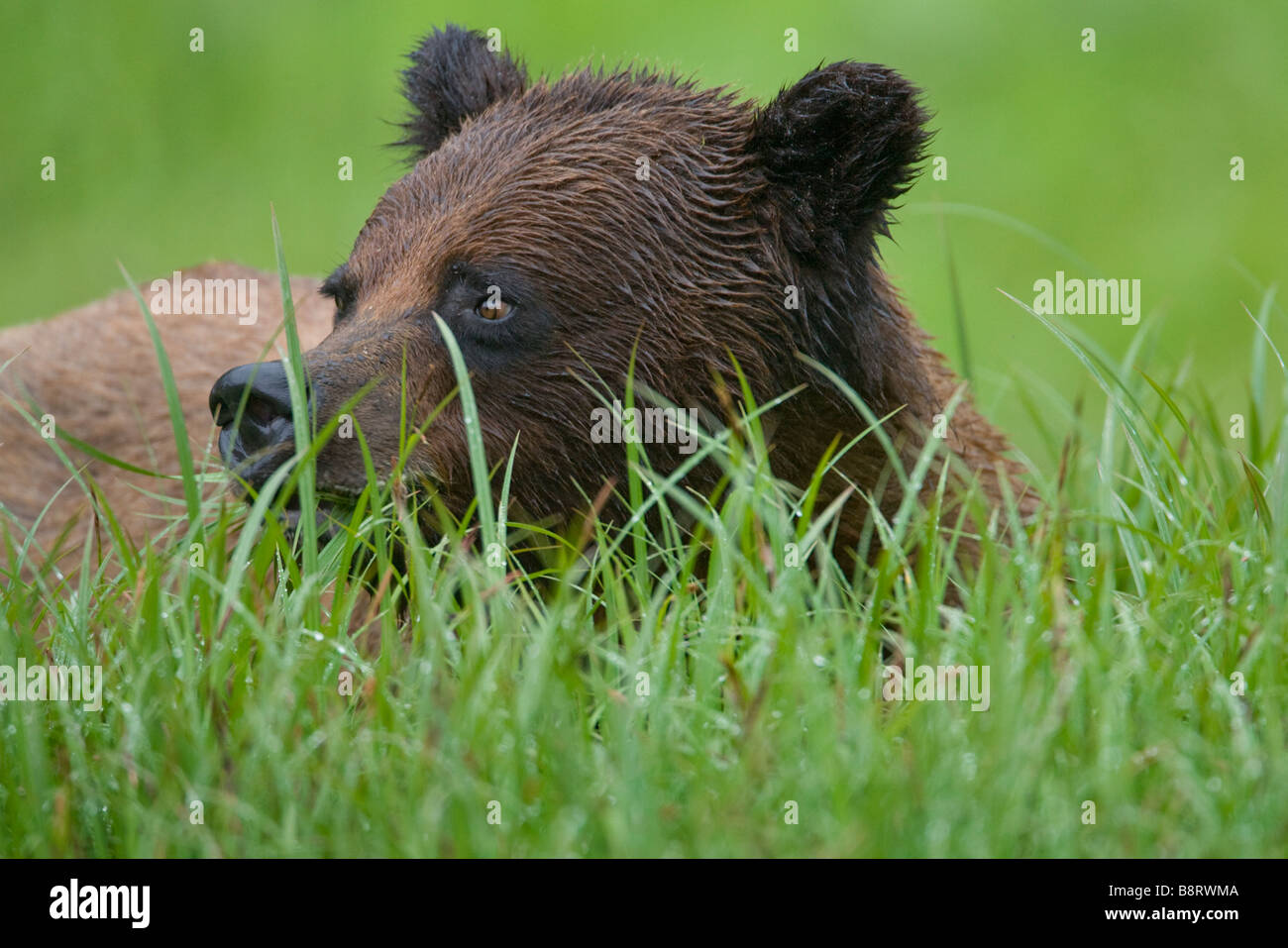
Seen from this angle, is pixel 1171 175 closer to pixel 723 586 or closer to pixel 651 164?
pixel 651 164

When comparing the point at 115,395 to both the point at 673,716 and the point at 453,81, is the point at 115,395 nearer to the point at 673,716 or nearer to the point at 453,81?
the point at 453,81

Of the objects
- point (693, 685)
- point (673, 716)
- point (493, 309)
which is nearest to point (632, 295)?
point (493, 309)

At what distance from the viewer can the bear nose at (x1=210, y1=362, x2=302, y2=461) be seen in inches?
146

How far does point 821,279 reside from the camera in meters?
4.25

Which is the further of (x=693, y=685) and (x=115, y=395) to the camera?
(x=115, y=395)

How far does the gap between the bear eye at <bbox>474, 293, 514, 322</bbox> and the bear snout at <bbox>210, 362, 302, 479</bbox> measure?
2.08ft

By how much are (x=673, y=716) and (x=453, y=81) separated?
2.92 meters

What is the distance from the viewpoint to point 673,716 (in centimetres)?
295

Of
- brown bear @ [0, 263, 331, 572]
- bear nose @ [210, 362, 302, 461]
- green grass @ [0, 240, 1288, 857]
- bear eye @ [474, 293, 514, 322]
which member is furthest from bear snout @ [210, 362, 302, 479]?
brown bear @ [0, 263, 331, 572]

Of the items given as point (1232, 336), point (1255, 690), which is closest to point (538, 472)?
point (1255, 690)

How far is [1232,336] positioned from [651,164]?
9.47 metres

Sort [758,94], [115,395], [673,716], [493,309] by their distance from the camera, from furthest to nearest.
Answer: [758,94] → [115,395] → [493,309] → [673,716]

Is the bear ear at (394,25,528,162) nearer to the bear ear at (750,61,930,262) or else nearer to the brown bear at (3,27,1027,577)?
the brown bear at (3,27,1027,577)

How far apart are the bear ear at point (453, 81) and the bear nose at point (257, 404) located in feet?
5.31
